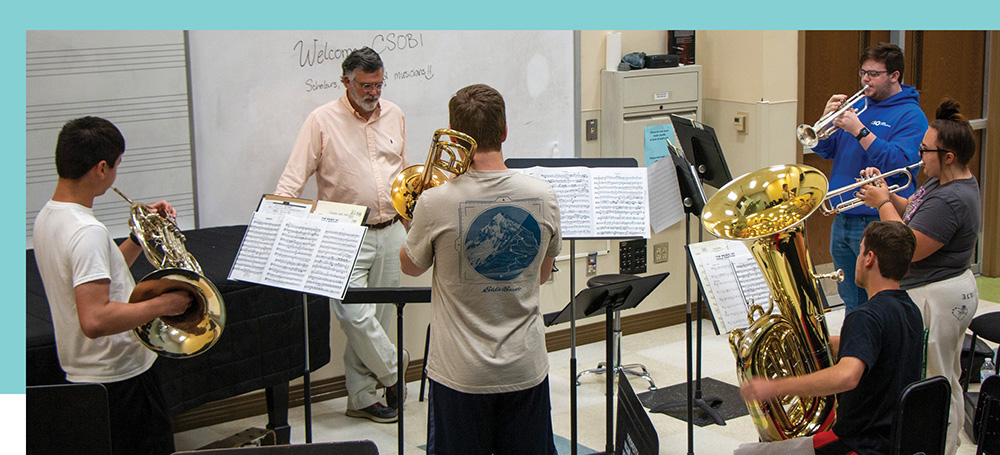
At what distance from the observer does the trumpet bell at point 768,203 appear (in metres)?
2.99

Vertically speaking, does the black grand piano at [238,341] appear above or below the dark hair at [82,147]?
below

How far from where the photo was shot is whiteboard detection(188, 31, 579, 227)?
14.1 feet

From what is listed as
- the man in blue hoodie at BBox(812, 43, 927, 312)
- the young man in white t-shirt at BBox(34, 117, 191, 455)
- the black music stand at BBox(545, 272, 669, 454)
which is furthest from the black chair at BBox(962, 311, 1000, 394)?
the young man in white t-shirt at BBox(34, 117, 191, 455)

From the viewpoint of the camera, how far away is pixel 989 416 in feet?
11.3

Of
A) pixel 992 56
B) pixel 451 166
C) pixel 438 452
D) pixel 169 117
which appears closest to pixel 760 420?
pixel 438 452

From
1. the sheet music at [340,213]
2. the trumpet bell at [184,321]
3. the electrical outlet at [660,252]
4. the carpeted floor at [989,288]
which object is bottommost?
the carpeted floor at [989,288]

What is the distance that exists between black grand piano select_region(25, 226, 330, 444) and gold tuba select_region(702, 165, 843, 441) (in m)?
1.60

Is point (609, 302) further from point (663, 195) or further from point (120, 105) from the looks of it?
point (120, 105)

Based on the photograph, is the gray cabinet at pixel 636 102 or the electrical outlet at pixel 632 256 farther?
the electrical outlet at pixel 632 256

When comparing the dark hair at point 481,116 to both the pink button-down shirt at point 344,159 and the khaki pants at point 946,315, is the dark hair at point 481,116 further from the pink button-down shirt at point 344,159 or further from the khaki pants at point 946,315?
the khaki pants at point 946,315

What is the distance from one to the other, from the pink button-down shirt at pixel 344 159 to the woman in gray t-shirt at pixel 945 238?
202 centimetres

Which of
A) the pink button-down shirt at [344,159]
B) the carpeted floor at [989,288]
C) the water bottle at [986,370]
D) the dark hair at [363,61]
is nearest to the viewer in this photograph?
the dark hair at [363,61]

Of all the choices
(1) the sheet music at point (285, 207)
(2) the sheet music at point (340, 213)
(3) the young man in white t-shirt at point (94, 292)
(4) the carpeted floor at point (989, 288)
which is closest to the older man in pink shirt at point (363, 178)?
(1) the sheet music at point (285, 207)

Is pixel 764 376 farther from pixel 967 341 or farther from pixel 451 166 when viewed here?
pixel 967 341
